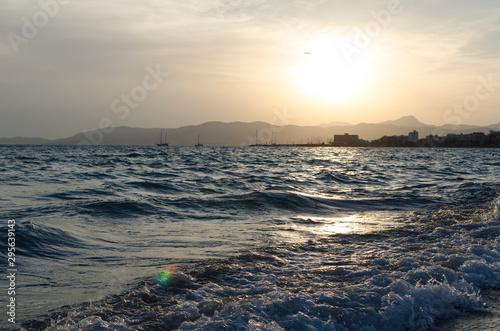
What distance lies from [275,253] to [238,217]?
4.31m

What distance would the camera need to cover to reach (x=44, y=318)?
4062 mm

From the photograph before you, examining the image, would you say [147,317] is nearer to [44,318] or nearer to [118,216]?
[44,318]

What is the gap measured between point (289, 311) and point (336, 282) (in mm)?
1244

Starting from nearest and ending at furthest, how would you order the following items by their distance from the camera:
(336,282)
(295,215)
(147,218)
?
(336,282), (147,218), (295,215)

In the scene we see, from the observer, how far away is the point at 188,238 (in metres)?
8.19

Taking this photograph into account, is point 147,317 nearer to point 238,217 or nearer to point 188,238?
point 188,238

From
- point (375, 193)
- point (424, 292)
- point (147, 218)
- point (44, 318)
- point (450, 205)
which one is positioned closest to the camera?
point (44, 318)

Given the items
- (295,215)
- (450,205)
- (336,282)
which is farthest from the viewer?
(450,205)

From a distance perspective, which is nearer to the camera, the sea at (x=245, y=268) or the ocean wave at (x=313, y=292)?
the ocean wave at (x=313, y=292)

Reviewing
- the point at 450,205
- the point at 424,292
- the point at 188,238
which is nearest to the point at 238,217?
the point at 188,238

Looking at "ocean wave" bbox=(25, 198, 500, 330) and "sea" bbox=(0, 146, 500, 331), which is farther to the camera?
"sea" bbox=(0, 146, 500, 331)

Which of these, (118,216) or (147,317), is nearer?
(147,317)

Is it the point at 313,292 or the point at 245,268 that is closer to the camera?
the point at 313,292

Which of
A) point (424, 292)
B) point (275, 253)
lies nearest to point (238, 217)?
point (275, 253)
